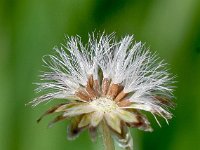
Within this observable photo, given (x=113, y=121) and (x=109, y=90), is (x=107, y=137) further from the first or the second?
(x=109, y=90)

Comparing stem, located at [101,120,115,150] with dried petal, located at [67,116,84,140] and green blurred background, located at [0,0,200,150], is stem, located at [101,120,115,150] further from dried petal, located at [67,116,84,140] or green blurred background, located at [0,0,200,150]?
green blurred background, located at [0,0,200,150]

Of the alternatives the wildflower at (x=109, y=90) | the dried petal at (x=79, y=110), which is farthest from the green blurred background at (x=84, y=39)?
the dried petal at (x=79, y=110)

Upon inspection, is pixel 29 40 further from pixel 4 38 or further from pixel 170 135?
pixel 170 135

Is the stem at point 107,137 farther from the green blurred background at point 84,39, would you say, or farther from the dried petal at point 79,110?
the green blurred background at point 84,39

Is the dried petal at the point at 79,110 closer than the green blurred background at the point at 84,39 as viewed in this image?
Yes

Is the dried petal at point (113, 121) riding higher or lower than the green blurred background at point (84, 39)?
Answer: lower

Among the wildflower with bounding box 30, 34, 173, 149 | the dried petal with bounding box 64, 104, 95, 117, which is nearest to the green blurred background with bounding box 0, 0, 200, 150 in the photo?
the wildflower with bounding box 30, 34, 173, 149

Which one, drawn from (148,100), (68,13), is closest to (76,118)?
(148,100)
